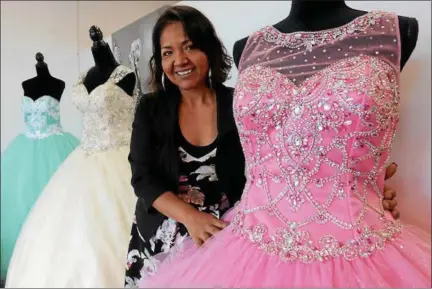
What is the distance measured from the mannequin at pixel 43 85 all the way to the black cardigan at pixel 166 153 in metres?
0.18

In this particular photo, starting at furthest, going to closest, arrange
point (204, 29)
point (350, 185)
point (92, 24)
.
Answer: point (92, 24), point (204, 29), point (350, 185)

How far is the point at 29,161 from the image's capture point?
2.79 ft

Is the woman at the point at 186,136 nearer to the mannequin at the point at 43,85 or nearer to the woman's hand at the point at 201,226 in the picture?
the woman's hand at the point at 201,226

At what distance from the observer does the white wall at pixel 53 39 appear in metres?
0.79

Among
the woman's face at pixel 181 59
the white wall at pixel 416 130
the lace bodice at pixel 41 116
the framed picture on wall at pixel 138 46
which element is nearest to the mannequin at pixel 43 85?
the lace bodice at pixel 41 116

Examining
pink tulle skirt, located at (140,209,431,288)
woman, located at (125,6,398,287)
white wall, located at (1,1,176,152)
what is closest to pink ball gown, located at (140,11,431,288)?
pink tulle skirt, located at (140,209,431,288)

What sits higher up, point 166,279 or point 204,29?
point 204,29

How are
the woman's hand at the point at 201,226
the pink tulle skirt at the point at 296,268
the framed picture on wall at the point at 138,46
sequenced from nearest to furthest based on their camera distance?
the pink tulle skirt at the point at 296,268, the woman's hand at the point at 201,226, the framed picture on wall at the point at 138,46

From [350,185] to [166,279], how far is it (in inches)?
11.4

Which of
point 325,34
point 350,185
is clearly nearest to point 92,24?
point 325,34

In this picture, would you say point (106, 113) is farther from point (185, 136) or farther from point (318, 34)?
point (318, 34)

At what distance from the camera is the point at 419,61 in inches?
22.9

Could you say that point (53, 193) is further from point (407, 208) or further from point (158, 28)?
point (407, 208)

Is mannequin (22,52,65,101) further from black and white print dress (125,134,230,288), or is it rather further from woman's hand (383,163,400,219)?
woman's hand (383,163,400,219)
